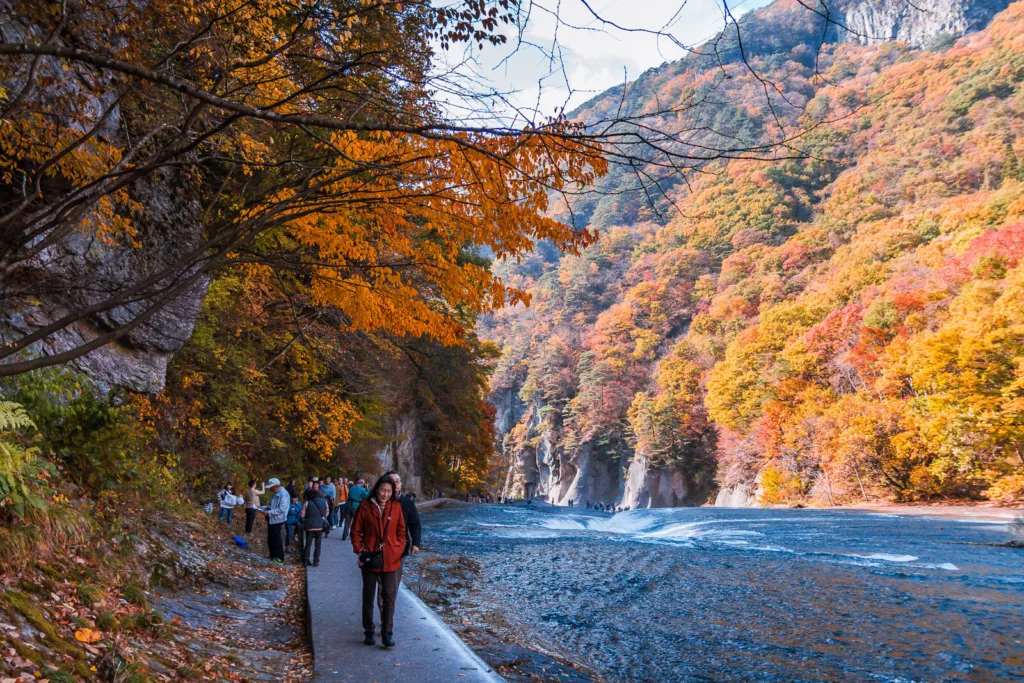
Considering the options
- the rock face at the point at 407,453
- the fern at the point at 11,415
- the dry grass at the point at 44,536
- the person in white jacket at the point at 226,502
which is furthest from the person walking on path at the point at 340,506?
the rock face at the point at 407,453

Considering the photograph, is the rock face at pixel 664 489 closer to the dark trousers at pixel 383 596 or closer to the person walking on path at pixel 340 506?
the person walking on path at pixel 340 506

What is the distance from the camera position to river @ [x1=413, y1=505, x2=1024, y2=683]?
6.57m

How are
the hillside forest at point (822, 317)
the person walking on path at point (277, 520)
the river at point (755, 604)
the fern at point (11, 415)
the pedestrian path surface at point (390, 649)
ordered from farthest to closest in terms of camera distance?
the hillside forest at point (822, 317)
the person walking on path at point (277, 520)
the river at point (755, 604)
the fern at point (11, 415)
the pedestrian path surface at point (390, 649)

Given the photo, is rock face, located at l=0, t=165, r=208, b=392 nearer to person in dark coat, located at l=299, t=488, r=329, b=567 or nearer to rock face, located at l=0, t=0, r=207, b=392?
rock face, located at l=0, t=0, r=207, b=392

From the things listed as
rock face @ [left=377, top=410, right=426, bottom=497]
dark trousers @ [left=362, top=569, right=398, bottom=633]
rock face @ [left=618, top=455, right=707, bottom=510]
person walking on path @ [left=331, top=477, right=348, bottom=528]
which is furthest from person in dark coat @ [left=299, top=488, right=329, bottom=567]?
rock face @ [left=618, top=455, right=707, bottom=510]

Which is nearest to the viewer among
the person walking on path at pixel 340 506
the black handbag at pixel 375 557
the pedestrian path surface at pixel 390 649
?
the pedestrian path surface at pixel 390 649

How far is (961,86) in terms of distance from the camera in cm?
5197

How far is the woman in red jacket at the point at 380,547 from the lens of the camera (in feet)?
18.0

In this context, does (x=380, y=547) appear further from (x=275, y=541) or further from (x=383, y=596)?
(x=275, y=541)

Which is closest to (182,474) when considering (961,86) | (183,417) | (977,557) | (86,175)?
(183,417)

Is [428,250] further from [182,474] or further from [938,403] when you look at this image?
[938,403]

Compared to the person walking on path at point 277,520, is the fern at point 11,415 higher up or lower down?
higher up

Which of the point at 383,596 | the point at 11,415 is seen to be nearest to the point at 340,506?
the point at 383,596

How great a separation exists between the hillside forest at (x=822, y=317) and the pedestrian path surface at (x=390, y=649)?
12.5ft
